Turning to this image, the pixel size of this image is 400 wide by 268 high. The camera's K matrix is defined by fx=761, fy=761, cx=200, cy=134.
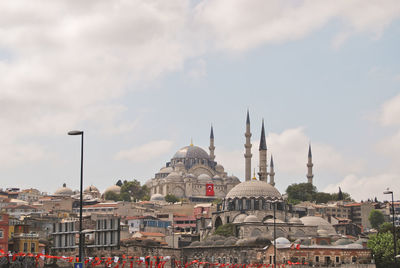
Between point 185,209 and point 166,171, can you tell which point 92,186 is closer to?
point 166,171

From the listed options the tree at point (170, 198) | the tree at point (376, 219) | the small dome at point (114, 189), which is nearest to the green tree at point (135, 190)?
the small dome at point (114, 189)

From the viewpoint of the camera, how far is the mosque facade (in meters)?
130

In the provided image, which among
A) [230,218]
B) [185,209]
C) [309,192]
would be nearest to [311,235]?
[230,218]

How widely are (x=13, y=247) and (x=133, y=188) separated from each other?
82903mm

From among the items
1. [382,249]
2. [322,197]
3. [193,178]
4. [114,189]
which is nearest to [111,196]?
[114,189]

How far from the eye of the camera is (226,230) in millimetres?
76000

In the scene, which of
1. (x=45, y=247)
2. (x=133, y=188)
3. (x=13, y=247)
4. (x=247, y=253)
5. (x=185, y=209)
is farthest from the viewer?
(x=133, y=188)

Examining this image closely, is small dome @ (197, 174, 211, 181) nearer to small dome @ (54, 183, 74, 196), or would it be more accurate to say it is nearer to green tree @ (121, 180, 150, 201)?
green tree @ (121, 180, 150, 201)

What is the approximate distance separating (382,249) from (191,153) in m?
82.5

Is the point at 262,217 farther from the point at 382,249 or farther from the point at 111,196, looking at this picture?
the point at 111,196

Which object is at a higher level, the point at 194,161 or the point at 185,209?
the point at 194,161

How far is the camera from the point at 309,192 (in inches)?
4906

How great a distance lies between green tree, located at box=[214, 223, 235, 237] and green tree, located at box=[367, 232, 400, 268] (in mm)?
16213

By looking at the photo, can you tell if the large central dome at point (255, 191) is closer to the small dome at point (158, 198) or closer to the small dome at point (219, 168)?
the small dome at point (158, 198)
